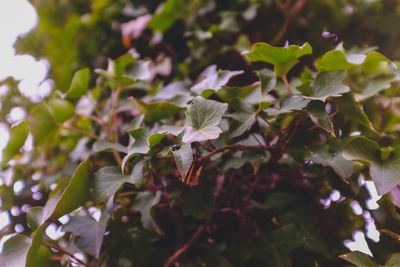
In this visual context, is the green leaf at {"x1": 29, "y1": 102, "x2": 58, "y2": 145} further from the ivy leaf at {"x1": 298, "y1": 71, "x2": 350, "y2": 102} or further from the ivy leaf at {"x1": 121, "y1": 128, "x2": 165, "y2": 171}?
the ivy leaf at {"x1": 298, "y1": 71, "x2": 350, "y2": 102}

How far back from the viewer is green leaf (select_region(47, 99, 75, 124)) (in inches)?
28.9

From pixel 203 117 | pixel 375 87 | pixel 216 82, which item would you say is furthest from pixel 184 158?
pixel 375 87

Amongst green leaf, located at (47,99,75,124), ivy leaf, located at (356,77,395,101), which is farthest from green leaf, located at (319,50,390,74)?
green leaf, located at (47,99,75,124)

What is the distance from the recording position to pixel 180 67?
3.35ft

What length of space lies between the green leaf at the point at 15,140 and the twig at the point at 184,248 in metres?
0.33

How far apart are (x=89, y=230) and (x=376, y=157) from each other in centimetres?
42

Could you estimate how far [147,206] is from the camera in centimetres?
67

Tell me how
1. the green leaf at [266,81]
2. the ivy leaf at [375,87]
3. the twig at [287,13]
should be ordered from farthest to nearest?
1. the twig at [287,13]
2. the ivy leaf at [375,87]
3. the green leaf at [266,81]

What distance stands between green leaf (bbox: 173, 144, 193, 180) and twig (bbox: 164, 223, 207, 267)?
23 cm

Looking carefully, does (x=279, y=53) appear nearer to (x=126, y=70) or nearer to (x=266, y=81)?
(x=266, y=81)

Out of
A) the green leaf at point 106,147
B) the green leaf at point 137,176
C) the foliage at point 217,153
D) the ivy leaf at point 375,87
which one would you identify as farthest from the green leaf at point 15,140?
the ivy leaf at point 375,87

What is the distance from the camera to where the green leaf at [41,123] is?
0.70m

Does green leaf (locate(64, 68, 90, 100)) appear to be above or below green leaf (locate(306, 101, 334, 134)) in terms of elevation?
above

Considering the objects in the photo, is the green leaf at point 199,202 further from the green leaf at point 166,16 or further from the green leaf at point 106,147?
A: the green leaf at point 166,16
